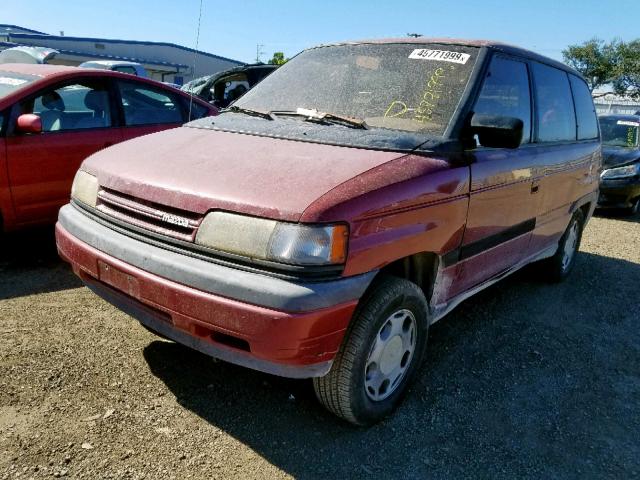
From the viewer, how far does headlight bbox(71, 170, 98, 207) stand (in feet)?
8.99

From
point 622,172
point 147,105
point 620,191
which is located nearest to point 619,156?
point 622,172

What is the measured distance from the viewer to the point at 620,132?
9.36 metres

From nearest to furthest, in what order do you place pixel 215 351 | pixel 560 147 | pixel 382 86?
pixel 215 351
pixel 382 86
pixel 560 147

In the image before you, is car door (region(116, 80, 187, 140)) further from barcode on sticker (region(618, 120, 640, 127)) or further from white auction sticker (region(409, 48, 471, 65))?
barcode on sticker (region(618, 120, 640, 127))

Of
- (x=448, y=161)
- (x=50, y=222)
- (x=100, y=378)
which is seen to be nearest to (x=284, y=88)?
(x=448, y=161)

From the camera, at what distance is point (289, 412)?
2.68 m

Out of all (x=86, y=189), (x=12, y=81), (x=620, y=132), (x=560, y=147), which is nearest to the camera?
(x=86, y=189)

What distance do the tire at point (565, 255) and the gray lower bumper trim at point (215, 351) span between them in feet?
10.8

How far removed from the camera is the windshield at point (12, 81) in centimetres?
434

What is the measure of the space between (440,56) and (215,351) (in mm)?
2097

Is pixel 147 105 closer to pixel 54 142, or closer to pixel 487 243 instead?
pixel 54 142

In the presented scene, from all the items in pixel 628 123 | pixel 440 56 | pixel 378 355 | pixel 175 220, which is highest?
pixel 440 56

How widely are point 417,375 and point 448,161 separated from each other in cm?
126

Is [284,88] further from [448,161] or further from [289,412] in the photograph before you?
[289,412]
